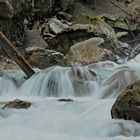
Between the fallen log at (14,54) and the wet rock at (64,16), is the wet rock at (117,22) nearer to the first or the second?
the wet rock at (64,16)

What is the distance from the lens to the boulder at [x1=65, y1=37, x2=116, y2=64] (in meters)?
12.8

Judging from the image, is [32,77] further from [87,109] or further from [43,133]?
[43,133]

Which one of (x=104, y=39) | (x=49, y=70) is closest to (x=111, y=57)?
(x=104, y=39)

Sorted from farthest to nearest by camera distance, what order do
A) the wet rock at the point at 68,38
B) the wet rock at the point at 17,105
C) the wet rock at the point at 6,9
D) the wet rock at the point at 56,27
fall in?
the wet rock at the point at 56,27 < the wet rock at the point at 68,38 < the wet rock at the point at 6,9 < the wet rock at the point at 17,105

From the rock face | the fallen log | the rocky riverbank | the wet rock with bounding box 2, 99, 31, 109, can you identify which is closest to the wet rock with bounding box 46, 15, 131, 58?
the rocky riverbank

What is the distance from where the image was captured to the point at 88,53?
13000 millimetres

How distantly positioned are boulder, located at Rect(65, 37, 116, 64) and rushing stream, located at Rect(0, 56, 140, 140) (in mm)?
673

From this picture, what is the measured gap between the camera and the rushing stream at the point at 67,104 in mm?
6102

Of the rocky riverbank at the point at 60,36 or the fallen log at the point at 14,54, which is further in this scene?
the rocky riverbank at the point at 60,36

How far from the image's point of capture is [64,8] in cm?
2094

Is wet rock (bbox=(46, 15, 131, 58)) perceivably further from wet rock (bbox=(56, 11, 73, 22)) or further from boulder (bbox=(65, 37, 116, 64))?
wet rock (bbox=(56, 11, 73, 22))

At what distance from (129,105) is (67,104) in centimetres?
238

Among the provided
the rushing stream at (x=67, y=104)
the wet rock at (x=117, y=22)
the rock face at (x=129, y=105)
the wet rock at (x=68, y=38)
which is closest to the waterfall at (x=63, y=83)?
the rushing stream at (x=67, y=104)

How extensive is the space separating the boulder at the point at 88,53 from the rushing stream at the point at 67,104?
67 centimetres
